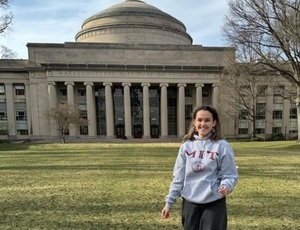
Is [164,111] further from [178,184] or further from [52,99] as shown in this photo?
[178,184]

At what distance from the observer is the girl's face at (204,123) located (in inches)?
114

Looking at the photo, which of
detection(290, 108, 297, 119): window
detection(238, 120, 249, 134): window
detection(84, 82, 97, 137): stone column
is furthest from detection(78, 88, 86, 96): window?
detection(290, 108, 297, 119): window

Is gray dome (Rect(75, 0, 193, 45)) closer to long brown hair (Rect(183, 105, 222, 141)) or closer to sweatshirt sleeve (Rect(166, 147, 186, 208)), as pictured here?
long brown hair (Rect(183, 105, 222, 141))

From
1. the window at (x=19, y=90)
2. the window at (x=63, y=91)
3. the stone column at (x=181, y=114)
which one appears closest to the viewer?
the window at (x=19, y=90)

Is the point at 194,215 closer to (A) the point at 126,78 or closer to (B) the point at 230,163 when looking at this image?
(B) the point at 230,163

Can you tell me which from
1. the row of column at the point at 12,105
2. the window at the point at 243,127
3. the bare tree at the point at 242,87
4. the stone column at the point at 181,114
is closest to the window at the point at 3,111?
the row of column at the point at 12,105

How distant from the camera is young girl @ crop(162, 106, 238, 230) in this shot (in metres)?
2.75

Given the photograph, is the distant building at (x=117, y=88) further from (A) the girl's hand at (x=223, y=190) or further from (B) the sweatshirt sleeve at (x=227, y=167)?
(A) the girl's hand at (x=223, y=190)

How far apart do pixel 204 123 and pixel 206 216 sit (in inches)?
37.7

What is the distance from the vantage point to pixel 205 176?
2.78 m

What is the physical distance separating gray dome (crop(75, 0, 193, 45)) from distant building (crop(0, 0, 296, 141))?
24.7 feet

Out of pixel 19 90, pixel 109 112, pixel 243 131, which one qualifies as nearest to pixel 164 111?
pixel 109 112

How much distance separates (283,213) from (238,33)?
20.9m

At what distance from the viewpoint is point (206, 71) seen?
53344 mm
